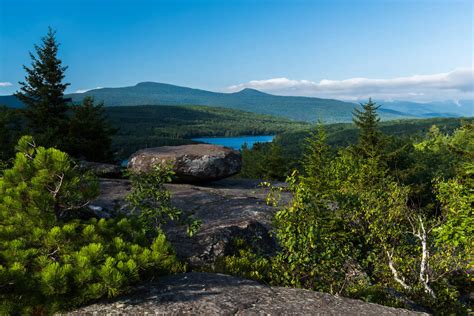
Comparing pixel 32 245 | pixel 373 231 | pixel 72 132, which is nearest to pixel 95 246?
pixel 32 245

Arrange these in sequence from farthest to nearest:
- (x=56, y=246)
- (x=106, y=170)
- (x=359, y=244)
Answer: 1. (x=106, y=170)
2. (x=359, y=244)
3. (x=56, y=246)

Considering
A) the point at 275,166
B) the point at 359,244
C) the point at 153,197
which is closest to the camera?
the point at 359,244

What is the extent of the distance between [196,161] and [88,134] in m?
20.2

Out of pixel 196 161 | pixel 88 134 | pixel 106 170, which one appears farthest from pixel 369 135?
pixel 88 134

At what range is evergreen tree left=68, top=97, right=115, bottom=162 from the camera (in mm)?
35969

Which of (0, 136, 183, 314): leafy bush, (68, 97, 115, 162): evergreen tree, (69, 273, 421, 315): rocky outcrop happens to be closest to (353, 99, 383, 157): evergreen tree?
(68, 97, 115, 162): evergreen tree

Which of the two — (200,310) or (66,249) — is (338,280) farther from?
(66,249)

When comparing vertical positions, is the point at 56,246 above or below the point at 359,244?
above

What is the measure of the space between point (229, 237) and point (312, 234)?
4.72 metres

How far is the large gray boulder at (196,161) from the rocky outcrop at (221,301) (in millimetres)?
14865

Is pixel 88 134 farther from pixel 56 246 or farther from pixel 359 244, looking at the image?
pixel 359 244

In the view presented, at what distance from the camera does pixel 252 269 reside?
1002cm

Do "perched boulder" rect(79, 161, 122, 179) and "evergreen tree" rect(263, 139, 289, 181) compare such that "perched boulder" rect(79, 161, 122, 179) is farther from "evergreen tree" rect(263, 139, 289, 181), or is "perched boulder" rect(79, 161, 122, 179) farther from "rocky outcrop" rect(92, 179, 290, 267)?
"evergreen tree" rect(263, 139, 289, 181)

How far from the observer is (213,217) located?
1582 cm
